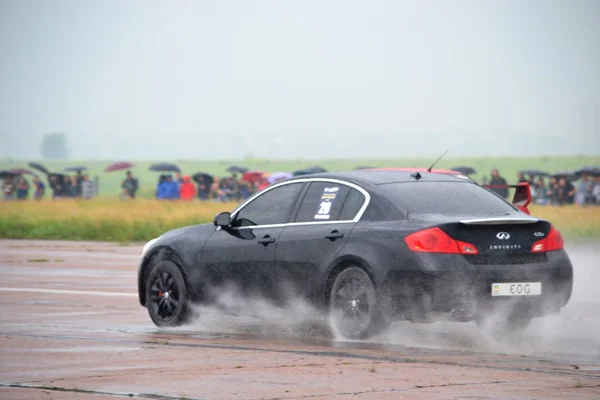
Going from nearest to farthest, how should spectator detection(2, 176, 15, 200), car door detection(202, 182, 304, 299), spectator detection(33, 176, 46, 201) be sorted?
car door detection(202, 182, 304, 299) → spectator detection(33, 176, 46, 201) → spectator detection(2, 176, 15, 200)

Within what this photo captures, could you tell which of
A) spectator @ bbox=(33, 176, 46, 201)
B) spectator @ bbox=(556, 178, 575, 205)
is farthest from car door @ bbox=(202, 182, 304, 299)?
spectator @ bbox=(33, 176, 46, 201)

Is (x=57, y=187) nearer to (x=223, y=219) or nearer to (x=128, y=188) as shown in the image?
(x=128, y=188)

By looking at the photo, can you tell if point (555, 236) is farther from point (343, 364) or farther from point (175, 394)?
point (175, 394)

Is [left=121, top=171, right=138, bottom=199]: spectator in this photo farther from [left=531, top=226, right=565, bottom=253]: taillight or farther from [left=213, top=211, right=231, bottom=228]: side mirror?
[left=531, top=226, right=565, bottom=253]: taillight

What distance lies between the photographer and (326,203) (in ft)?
40.3

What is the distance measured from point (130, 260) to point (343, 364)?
52.6ft

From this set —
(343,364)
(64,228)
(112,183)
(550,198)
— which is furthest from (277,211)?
(112,183)

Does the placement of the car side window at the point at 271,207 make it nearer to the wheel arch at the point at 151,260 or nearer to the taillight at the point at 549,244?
the wheel arch at the point at 151,260

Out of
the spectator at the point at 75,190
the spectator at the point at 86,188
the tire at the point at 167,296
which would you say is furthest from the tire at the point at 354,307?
the spectator at the point at 75,190

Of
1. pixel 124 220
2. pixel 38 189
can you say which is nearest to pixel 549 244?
pixel 124 220

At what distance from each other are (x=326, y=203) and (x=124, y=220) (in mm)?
26258

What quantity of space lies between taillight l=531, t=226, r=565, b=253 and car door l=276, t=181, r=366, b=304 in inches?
61.2

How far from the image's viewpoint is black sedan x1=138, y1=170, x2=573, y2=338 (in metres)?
11.0

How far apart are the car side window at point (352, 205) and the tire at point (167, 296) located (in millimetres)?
1912
